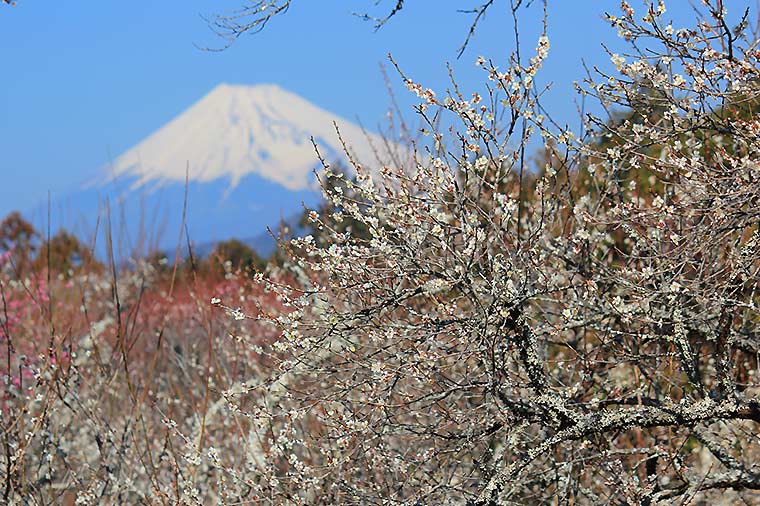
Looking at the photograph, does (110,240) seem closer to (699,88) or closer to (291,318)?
(291,318)

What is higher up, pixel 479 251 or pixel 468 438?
pixel 479 251

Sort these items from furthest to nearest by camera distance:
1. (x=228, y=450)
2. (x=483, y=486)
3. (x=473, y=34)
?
1. (x=228, y=450)
2. (x=473, y=34)
3. (x=483, y=486)

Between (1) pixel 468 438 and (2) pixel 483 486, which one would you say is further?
(2) pixel 483 486

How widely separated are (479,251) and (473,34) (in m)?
2.32

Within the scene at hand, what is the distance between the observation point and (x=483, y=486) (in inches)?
144

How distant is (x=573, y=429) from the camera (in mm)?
3453

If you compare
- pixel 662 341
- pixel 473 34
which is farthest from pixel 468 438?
pixel 473 34

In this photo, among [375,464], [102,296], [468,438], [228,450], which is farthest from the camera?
[102,296]

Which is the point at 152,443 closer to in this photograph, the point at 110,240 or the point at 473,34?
the point at 110,240

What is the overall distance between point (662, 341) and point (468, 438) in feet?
4.38

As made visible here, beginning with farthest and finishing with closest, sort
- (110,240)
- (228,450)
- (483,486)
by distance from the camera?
(228,450)
(110,240)
(483,486)

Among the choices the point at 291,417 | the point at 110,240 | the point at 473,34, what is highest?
the point at 473,34

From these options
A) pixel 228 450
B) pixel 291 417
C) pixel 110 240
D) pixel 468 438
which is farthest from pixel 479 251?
pixel 228 450

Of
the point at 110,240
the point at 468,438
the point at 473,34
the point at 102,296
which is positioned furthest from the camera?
the point at 102,296
